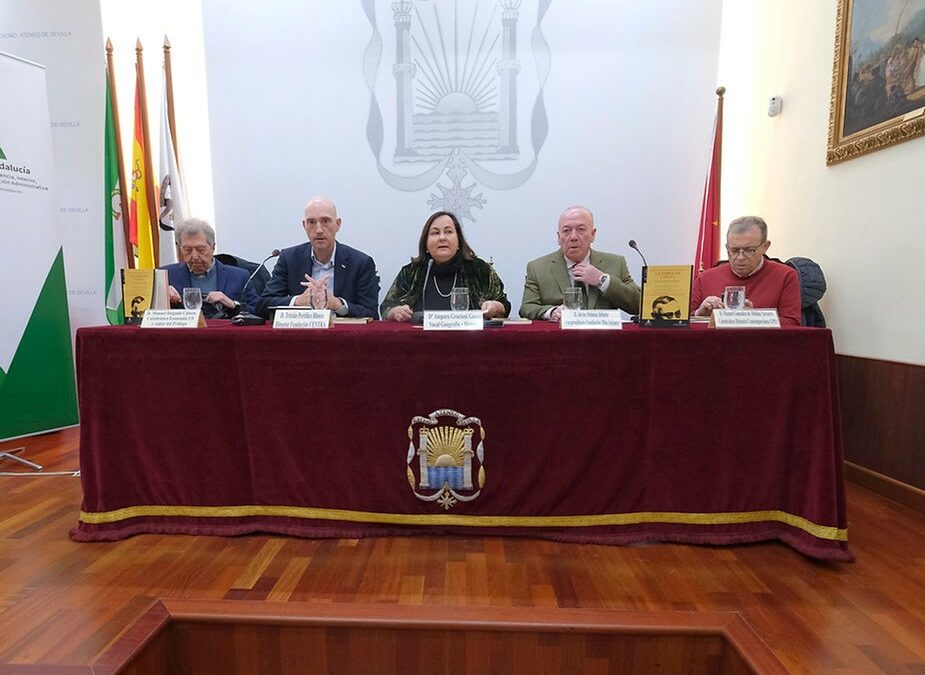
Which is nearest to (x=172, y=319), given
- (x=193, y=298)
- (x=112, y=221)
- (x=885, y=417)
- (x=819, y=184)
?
(x=193, y=298)

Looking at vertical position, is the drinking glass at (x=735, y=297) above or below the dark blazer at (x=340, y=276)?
below

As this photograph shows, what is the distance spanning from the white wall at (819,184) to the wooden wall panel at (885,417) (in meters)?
0.07

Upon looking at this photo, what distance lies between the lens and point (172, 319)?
1.61 m

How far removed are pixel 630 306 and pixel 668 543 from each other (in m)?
0.98

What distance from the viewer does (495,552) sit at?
61.4 inches

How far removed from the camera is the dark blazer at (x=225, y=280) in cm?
238

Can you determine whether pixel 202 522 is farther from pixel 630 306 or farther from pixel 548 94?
pixel 548 94

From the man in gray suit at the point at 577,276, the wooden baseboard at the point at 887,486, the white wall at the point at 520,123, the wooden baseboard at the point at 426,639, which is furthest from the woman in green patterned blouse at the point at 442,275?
the wooden baseboard at the point at 887,486

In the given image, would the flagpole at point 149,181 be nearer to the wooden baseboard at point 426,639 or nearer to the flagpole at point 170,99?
the flagpole at point 170,99

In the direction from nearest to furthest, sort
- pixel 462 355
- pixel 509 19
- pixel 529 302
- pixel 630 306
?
1. pixel 462 355
2. pixel 630 306
3. pixel 529 302
4. pixel 509 19

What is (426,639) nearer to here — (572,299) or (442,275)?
(572,299)

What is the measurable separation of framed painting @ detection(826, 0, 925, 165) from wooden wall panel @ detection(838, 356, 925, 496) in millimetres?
967

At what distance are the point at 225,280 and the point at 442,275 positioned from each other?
1102 mm

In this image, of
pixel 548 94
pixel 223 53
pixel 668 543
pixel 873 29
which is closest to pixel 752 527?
pixel 668 543
